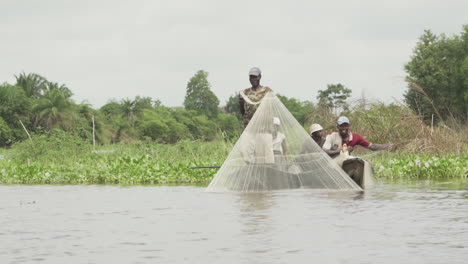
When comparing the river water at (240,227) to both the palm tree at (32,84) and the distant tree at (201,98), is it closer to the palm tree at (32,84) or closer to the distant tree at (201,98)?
the palm tree at (32,84)

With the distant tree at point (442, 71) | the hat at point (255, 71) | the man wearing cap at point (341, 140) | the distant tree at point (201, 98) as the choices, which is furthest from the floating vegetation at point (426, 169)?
the distant tree at point (201, 98)

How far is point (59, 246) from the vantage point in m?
6.14

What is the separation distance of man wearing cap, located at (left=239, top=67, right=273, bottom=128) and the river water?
1308 millimetres

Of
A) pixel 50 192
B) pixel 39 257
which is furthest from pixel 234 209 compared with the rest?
pixel 50 192

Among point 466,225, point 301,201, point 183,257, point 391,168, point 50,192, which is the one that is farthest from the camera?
point 391,168

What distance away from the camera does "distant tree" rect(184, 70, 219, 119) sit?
327 ft

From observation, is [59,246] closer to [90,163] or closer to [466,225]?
[466,225]

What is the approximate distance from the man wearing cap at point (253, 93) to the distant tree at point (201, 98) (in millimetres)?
88382

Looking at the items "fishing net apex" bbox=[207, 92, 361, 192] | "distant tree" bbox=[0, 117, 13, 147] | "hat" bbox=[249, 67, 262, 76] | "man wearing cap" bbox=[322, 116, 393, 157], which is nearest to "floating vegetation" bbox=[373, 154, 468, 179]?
"man wearing cap" bbox=[322, 116, 393, 157]

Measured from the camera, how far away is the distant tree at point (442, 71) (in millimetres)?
54062

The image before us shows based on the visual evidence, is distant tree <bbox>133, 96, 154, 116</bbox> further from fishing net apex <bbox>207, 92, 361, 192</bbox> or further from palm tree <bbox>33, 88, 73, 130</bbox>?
fishing net apex <bbox>207, 92, 361, 192</bbox>

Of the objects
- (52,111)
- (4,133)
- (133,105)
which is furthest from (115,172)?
(133,105)

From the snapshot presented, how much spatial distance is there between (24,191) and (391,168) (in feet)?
21.4

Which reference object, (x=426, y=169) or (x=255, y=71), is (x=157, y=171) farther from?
(x=426, y=169)
